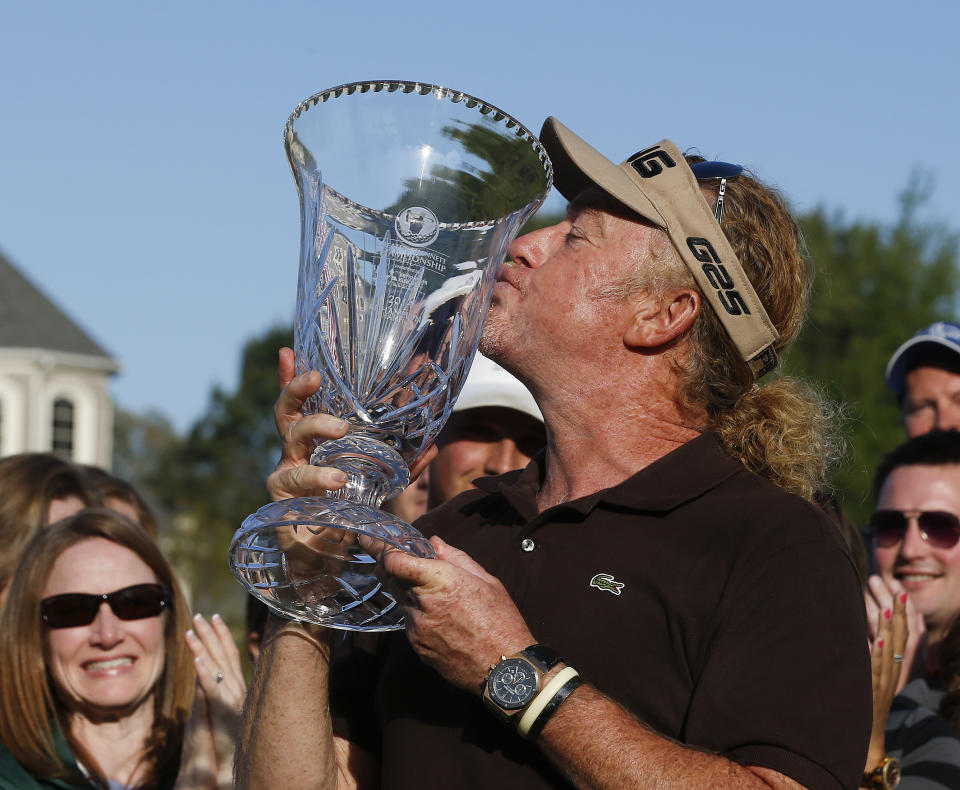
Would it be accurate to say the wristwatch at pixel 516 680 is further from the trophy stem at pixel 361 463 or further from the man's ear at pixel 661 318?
the man's ear at pixel 661 318

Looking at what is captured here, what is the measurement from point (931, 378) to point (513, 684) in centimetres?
380

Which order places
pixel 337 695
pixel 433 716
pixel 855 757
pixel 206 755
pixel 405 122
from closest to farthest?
1. pixel 855 757
2. pixel 405 122
3. pixel 433 716
4. pixel 337 695
5. pixel 206 755

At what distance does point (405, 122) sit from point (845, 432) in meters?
1.56

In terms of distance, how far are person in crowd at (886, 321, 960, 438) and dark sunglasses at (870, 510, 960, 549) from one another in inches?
34.3

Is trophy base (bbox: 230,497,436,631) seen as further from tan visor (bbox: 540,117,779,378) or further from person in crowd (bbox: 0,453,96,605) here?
person in crowd (bbox: 0,453,96,605)

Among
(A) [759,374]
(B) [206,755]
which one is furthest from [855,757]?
(B) [206,755]

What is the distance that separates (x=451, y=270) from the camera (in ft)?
7.70

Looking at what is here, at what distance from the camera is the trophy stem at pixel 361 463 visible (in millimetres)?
2303

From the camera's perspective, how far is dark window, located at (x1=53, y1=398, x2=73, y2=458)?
1785 inches

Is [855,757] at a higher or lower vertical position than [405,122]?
lower

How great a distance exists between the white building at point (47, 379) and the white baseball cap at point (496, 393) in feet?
135

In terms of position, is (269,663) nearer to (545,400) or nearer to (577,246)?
(545,400)

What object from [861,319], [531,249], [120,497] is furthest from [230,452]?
[531,249]

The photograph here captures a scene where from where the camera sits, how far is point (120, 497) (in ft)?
19.6
